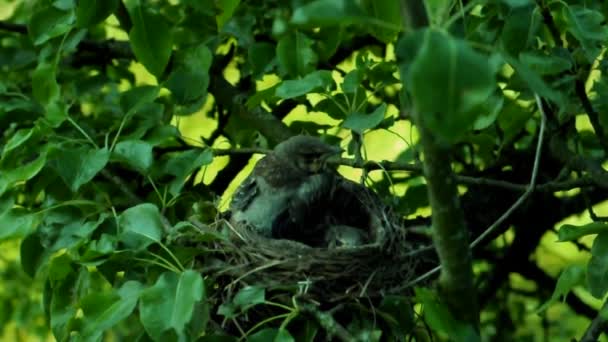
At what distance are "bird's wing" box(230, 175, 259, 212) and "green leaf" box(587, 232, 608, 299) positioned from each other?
3.29ft

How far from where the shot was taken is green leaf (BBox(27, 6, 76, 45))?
2.87m

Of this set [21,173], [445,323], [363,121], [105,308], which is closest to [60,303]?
[21,173]

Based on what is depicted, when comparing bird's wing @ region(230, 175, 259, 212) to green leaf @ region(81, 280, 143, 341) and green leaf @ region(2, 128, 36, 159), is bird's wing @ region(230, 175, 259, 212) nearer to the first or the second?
green leaf @ region(2, 128, 36, 159)

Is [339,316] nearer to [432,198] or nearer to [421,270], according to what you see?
[421,270]

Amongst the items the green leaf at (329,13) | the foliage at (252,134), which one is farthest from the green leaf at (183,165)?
the green leaf at (329,13)

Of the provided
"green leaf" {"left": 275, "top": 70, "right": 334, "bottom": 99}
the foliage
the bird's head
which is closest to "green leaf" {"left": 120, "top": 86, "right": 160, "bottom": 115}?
the foliage

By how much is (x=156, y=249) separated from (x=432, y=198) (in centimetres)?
80

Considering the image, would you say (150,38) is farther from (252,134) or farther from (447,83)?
(447,83)

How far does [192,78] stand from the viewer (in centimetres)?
298

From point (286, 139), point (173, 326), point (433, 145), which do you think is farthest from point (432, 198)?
point (286, 139)

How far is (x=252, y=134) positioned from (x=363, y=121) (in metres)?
0.93

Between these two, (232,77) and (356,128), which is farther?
(232,77)

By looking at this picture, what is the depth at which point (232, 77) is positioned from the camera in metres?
4.07

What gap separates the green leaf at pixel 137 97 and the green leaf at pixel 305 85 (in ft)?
1.53
